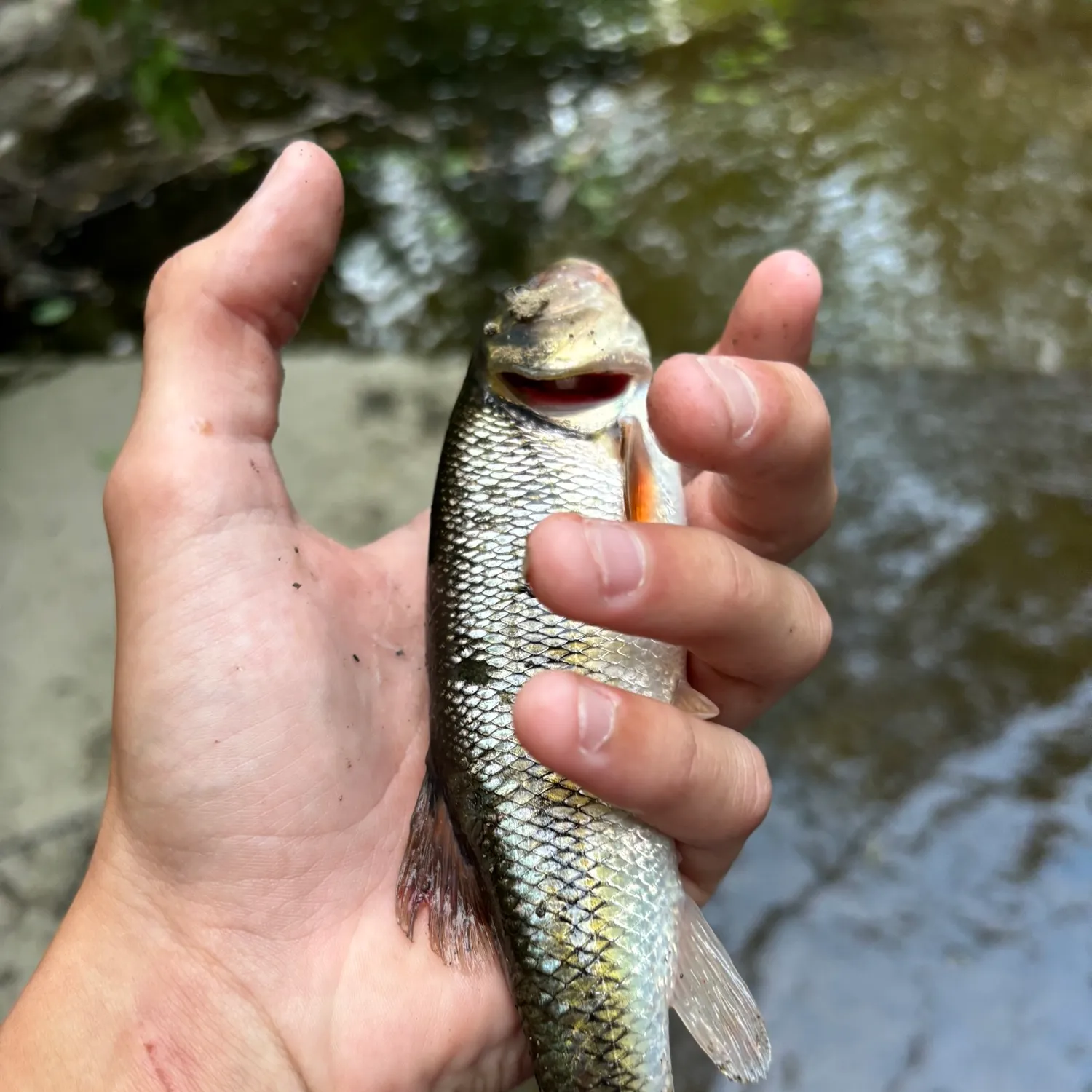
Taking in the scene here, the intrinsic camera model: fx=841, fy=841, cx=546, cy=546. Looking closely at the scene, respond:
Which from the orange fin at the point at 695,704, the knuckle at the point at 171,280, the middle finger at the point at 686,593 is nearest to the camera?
the middle finger at the point at 686,593

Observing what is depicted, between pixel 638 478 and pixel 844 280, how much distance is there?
340 centimetres

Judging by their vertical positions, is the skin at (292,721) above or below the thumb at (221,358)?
below

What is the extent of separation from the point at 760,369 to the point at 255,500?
3.57 ft

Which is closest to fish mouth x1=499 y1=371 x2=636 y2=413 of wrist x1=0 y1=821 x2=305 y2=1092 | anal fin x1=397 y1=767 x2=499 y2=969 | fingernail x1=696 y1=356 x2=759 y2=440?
fingernail x1=696 y1=356 x2=759 y2=440

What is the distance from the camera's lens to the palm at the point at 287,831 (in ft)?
5.16

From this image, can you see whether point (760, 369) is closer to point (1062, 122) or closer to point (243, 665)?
point (243, 665)

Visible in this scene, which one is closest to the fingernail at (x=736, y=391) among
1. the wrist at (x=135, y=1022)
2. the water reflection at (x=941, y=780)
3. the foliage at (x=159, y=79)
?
the wrist at (x=135, y=1022)

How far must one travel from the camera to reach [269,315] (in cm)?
189

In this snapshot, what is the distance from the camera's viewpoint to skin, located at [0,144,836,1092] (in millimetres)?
1434

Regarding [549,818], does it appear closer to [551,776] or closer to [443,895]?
[551,776]

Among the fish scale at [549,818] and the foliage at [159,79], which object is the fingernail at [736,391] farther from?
the foliage at [159,79]

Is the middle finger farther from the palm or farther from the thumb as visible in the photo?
the thumb

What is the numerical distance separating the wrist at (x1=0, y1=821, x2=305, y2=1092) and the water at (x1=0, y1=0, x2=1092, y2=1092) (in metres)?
1.64

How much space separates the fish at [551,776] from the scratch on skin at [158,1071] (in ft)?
1.53
